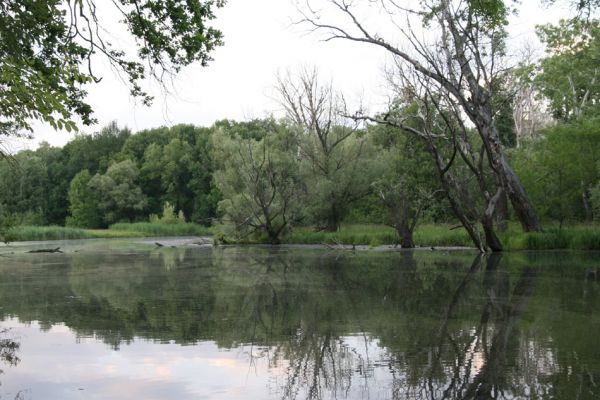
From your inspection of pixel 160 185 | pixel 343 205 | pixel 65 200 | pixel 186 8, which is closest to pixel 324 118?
pixel 343 205

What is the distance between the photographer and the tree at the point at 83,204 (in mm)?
68500

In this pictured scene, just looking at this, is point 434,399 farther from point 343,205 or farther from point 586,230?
point 343,205

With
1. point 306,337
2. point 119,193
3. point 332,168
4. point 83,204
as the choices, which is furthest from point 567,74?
point 83,204

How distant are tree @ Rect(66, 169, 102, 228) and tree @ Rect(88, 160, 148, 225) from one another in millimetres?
642

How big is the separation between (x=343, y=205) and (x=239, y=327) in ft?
86.6

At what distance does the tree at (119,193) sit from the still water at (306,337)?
5459cm

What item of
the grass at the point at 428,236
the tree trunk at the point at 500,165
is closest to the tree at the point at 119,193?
the grass at the point at 428,236

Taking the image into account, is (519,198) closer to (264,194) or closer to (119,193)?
(264,194)

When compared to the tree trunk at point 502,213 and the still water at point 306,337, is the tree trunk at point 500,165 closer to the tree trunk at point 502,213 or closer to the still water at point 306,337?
the tree trunk at point 502,213

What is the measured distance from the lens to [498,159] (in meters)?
21.0

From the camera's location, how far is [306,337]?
7238 millimetres

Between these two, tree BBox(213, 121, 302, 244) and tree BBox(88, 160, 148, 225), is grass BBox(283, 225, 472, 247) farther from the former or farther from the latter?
tree BBox(88, 160, 148, 225)

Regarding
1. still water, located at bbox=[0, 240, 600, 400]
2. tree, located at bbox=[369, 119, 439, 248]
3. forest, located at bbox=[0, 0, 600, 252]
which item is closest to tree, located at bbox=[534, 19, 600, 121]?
forest, located at bbox=[0, 0, 600, 252]

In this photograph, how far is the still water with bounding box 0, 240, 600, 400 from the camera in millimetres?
5211
